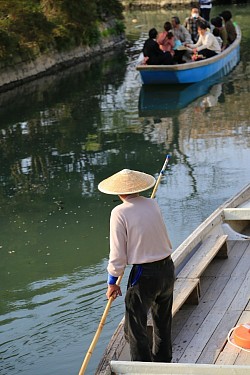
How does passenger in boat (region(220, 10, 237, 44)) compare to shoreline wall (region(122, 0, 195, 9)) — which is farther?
shoreline wall (region(122, 0, 195, 9))

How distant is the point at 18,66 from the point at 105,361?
14.9 metres

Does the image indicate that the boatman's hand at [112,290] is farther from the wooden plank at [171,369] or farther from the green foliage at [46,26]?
the green foliage at [46,26]

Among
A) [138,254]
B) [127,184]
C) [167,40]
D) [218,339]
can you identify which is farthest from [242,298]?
[167,40]

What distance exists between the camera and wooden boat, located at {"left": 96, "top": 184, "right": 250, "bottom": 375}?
4578 millimetres

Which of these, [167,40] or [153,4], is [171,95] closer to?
[167,40]

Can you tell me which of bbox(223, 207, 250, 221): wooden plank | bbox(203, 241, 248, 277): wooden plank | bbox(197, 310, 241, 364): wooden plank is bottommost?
bbox(203, 241, 248, 277): wooden plank

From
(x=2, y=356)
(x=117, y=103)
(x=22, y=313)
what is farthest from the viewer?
(x=117, y=103)

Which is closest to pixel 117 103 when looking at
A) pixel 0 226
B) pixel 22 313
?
pixel 0 226


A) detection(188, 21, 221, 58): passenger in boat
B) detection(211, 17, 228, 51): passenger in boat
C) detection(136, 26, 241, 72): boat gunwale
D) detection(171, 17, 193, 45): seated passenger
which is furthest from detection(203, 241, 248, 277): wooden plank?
detection(211, 17, 228, 51): passenger in boat

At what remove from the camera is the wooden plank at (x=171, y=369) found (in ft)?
14.5

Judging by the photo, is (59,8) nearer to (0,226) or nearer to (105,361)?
(0,226)

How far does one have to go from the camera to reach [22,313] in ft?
23.5

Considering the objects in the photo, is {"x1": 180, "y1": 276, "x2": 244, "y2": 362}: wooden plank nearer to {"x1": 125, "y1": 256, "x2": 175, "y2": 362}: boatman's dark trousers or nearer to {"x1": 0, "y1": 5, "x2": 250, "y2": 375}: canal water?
{"x1": 125, "y1": 256, "x2": 175, "y2": 362}: boatman's dark trousers

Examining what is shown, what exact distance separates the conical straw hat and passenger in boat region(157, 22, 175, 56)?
1268cm
